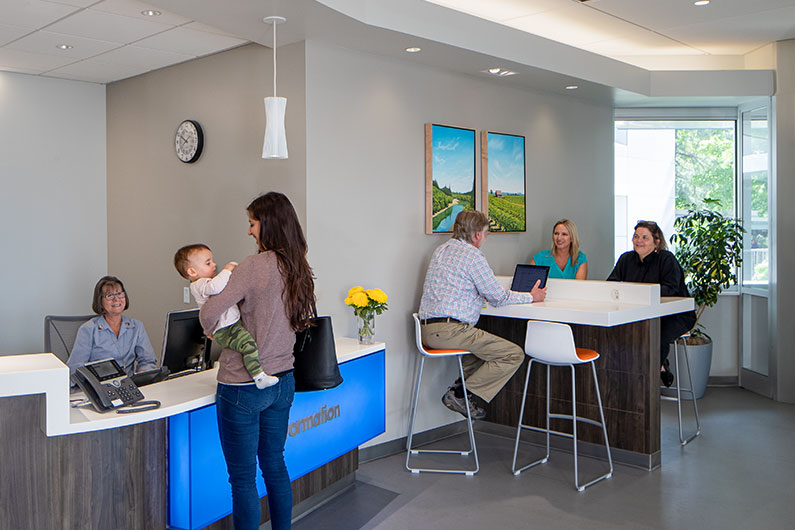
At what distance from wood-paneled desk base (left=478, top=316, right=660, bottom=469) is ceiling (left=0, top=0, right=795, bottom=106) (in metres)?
1.95

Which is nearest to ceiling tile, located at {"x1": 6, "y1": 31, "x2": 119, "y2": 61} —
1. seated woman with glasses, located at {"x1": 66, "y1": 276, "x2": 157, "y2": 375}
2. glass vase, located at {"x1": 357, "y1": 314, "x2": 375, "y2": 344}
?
seated woman with glasses, located at {"x1": 66, "y1": 276, "x2": 157, "y2": 375}

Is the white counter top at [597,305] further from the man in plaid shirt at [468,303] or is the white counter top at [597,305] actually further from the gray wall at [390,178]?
the gray wall at [390,178]

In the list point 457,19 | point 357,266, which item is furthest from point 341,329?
point 457,19

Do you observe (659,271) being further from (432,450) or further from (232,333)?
(232,333)

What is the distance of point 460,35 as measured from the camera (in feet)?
14.4

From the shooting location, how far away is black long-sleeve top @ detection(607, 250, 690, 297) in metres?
4.90

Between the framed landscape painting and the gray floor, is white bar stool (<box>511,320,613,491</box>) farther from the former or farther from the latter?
the framed landscape painting

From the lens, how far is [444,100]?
16.4 ft

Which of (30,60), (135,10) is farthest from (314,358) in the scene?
(30,60)

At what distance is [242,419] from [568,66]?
378 centimetres

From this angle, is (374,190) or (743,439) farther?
(743,439)

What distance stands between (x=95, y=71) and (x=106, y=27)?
1299 mm

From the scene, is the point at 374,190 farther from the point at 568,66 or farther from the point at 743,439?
the point at 743,439

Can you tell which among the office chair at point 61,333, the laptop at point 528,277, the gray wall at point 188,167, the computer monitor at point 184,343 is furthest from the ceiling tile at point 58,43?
the laptop at point 528,277
